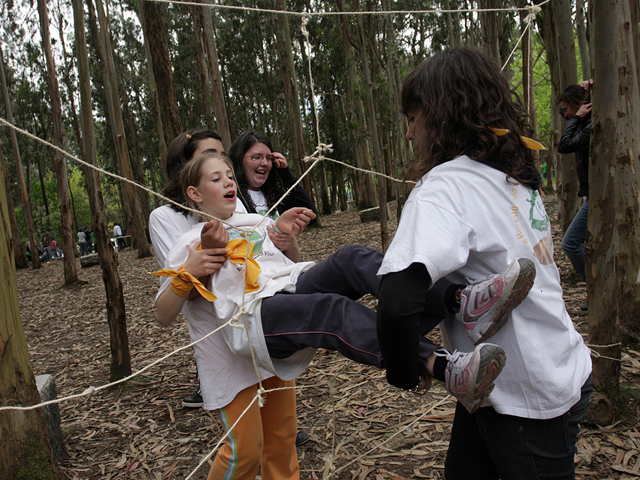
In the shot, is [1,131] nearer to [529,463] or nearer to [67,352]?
[67,352]

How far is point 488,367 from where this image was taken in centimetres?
112

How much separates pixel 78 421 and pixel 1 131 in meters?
20.2

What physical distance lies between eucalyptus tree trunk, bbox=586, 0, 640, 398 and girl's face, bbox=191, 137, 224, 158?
1.87 m

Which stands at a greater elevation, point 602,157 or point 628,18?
point 628,18

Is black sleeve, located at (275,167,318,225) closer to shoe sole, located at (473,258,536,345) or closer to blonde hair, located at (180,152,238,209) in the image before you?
blonde hair, located at (180,152,238,209)

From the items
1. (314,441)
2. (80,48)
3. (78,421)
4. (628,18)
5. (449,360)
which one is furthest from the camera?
(80,48)

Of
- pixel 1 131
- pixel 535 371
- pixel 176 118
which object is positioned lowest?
pixel 535 371

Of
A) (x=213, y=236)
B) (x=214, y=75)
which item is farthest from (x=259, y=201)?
(x=214, y=75)

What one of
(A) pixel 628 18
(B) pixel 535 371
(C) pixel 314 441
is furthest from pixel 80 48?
(B) pixel 535 371

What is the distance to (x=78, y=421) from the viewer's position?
340cm

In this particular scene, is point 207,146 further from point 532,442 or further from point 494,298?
point 532,442

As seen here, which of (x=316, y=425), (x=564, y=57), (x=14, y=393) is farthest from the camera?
(x=564, y=57)

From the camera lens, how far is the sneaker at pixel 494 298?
113 centimetres

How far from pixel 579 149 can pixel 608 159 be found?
1436 mm
